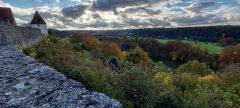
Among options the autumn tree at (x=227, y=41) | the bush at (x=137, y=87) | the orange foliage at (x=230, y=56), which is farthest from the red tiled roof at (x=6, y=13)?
the autumn tree at (x=227, y=41)

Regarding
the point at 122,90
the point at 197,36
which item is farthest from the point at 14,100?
the point at 197,36

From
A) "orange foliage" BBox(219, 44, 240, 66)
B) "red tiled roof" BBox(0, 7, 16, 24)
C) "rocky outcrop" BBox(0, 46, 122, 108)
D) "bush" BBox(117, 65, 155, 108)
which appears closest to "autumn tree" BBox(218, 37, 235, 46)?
"orange foliage" BBox(219, 44, 240, 66)

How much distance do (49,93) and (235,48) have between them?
418 ft

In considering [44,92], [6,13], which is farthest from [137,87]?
[6,13]

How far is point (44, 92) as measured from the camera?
4973 millimetres

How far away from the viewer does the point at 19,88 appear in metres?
5.41

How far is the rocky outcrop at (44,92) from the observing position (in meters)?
4.41

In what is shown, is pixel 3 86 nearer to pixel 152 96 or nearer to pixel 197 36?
pixel 152 96

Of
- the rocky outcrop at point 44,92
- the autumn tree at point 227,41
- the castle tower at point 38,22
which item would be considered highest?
the rocky outcrop at point 44,92

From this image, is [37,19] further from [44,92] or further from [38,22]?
[44,92]

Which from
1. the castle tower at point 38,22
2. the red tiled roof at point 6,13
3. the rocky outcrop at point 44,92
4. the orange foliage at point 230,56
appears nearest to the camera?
the rocky outcrop at point 44,92

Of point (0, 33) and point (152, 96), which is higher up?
point (0, 33)

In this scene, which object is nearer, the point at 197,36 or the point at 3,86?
the point at 3,86

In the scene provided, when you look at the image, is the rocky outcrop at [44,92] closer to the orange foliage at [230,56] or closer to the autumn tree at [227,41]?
the orange foliage at [230,56]
